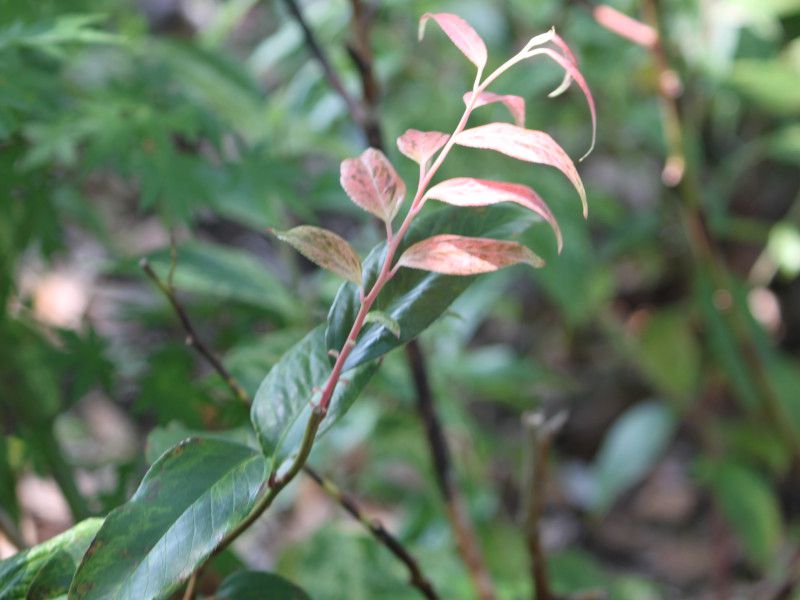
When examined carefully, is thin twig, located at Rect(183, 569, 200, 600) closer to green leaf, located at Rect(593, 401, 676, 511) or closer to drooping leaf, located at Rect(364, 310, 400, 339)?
drooping leaf, located at Rect(364, 310, 400, 339)

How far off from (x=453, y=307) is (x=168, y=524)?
2.74ft

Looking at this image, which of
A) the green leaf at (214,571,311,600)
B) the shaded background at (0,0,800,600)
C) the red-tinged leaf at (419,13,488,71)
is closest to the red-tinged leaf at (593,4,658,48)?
the shaded background at (0,0,800,600)

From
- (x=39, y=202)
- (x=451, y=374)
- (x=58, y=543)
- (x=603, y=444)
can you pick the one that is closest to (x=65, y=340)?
(x=39, y=202)

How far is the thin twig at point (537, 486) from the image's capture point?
0.59 metres

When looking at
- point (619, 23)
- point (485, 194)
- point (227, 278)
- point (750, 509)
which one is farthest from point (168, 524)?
point (750, 509)

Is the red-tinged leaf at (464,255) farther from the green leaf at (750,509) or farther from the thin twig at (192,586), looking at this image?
the green leaf at (750,509)

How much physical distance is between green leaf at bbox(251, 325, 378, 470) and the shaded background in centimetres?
8

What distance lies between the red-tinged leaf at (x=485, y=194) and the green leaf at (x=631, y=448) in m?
1.18

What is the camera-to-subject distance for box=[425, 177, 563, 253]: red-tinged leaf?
1.05ft

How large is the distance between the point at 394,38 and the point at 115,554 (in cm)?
99

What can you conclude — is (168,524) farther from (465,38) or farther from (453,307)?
(453,307)

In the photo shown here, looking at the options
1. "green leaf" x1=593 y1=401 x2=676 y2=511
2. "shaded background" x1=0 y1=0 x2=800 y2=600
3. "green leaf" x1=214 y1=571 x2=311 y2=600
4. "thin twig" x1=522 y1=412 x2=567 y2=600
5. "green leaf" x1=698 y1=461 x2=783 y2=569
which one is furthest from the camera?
"green leaf" x1=593 y1=401 x2=676 y2=511

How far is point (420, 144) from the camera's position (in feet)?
1.11

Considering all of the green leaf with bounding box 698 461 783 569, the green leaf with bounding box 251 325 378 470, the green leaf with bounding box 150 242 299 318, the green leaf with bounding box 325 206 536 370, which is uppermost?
the green leaf with bounding box 325 206 536 370
